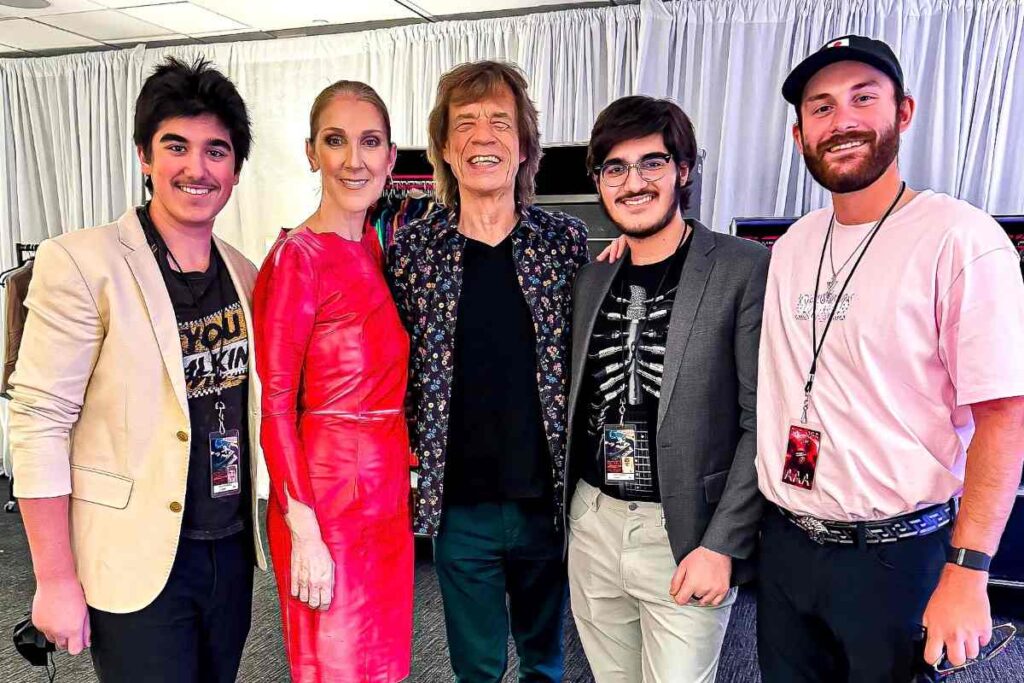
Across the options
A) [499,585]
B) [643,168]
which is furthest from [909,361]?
[499,585]

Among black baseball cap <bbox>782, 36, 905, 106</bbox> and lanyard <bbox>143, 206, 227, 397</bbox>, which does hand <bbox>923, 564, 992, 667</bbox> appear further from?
lanyard <bbox>143, 206, 227, 397</bbox>

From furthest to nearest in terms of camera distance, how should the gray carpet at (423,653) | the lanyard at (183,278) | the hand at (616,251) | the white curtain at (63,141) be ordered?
the white curtain at (63,141) < the gray carpet at (423,653) < the hand at (616,251) < the lanyard at (183,278)

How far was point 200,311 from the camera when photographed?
5.15ft

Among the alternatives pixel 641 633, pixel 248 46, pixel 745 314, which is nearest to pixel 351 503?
pixel 641 633

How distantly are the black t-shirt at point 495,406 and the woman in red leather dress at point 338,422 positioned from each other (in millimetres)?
146

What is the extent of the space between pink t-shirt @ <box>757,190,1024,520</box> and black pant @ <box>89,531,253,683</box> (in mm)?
1197

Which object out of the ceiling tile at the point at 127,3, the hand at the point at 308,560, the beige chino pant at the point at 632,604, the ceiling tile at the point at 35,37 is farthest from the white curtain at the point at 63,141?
the beige chino pant at the point at 632,604

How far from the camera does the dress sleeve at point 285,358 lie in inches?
61.8

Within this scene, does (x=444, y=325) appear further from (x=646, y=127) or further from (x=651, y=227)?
(x=646, y=127)

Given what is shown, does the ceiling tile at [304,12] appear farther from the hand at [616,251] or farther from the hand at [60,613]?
the hand at [60,613]

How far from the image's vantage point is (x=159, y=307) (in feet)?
4.84

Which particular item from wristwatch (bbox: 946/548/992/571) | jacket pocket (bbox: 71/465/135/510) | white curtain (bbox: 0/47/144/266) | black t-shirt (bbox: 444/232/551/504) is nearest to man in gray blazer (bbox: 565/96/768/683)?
black t-shirt (bbox: 444/232/551/504)

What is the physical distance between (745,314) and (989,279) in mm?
471

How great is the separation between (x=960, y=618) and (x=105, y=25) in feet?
17.9
